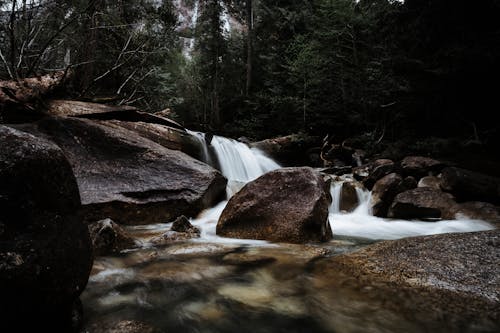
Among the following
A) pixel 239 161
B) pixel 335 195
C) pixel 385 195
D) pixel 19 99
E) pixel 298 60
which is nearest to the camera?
pixel 19 99

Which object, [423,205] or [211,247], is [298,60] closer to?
[423,205]

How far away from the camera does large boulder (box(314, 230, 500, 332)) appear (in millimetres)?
2174

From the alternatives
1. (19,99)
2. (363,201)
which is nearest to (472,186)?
(363,201)

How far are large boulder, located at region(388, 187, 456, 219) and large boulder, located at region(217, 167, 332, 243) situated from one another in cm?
286

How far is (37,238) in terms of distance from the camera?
160cm

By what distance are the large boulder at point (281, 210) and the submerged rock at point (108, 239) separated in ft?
4.86

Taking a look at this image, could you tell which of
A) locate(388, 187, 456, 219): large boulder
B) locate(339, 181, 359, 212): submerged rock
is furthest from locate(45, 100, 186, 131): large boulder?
locate(388, 187, 456, 219): large boulder

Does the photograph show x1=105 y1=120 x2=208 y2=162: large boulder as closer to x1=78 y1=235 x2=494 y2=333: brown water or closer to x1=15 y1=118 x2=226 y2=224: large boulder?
x1=15 y1=118 x2=226 y2=224: large boulder

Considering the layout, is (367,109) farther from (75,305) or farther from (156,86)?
(75,305)

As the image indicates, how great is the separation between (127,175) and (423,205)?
20.7 feet

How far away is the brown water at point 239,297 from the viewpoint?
2139mm

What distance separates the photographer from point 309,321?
2.21 metres

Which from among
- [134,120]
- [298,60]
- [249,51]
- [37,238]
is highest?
[249,51]

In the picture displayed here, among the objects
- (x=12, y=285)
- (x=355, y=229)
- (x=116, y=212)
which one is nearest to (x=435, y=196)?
(x=355, y=229)
